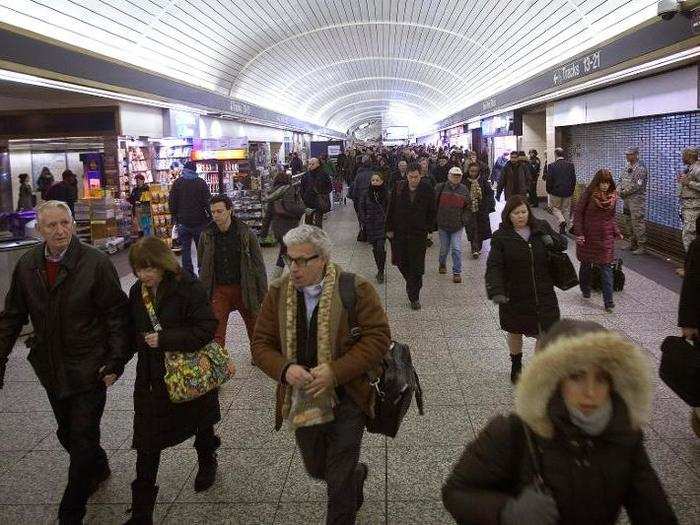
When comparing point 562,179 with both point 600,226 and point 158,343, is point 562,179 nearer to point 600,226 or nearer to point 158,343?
point 600,226

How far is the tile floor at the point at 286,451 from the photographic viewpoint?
3.38 m

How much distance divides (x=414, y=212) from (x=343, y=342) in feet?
16.0

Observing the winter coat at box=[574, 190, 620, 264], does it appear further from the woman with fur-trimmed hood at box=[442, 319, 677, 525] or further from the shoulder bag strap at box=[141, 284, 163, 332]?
the woman with fur-trimmed hood at box=[442, 319, 677, 525]

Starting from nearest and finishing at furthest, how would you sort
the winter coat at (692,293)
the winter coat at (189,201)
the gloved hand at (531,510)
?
the gloved hand at (531,510) < the winter coat at (692,293) < the winter coat at (189,201)

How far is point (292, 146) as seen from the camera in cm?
3569

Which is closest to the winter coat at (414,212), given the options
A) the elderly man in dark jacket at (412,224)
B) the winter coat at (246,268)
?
the elderly man in dark jacket at (412,224)

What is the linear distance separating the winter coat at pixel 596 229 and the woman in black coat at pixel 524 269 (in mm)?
2514

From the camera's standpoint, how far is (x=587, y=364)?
169 cm

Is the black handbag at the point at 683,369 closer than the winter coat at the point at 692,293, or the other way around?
the black handbag at the point at 683,369

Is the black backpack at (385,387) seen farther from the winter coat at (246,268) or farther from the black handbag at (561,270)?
the winter coat at (246,268)

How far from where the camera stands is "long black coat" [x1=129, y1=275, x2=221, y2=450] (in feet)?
10.3

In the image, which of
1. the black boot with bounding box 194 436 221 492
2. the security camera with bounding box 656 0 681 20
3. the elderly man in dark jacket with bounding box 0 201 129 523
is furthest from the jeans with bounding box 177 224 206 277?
the security camera with bounding box 656 0 681 20

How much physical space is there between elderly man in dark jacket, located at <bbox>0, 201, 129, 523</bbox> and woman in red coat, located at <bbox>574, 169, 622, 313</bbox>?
17.5 ft

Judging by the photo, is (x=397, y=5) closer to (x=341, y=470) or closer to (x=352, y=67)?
(x=352, y=67)
